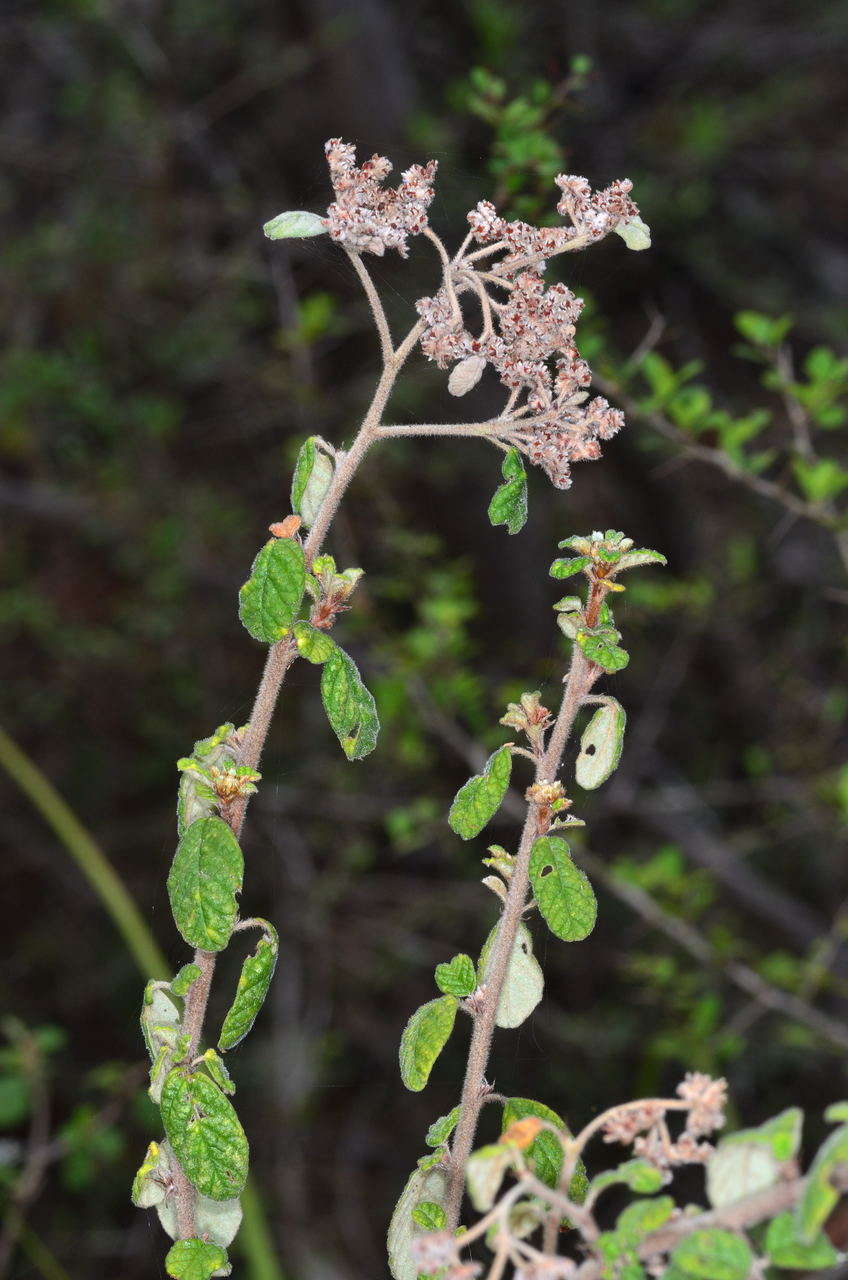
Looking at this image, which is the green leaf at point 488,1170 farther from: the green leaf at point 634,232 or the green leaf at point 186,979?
the green leaf at point 634,232

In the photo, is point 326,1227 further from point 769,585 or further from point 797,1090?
point 769,585

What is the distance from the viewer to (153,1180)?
528 millimetres

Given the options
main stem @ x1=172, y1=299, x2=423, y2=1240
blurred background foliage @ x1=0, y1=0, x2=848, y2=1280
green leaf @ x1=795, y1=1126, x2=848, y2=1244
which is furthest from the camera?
blurred background foliage @ x1=0, y1=0, x2=848, y2=1280

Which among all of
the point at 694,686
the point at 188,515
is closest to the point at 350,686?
the point at 188,515

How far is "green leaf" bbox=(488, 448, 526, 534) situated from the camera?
52cm

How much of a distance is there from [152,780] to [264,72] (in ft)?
4.49

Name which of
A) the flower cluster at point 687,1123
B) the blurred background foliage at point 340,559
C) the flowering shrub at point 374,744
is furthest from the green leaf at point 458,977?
the blurred background foliage at point 340,559

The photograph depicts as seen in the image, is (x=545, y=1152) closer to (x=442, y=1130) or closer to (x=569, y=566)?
(x=442, y=1130)

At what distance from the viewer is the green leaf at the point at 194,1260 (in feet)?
1.60

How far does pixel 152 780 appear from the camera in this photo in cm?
259

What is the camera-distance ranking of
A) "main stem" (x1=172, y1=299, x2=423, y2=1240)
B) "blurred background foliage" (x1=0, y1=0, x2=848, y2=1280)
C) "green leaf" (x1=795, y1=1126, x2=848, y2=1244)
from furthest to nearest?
"blurred background foliage" (x1=0, y1=0, x2=848, y2=1280)
"main stem" (x1=172, y1=299, x2=423, y2=1240)
"green leaf" (x1=795, y1=1126, x2=848, y2=1244)

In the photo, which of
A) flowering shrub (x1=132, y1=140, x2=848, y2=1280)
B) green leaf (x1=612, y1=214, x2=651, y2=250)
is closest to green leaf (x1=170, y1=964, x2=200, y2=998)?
flowering shrub (x1=132, y1=140, x2=848, y2=1280)

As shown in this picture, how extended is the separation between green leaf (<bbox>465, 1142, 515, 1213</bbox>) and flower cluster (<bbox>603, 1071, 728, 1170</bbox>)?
0.14ft

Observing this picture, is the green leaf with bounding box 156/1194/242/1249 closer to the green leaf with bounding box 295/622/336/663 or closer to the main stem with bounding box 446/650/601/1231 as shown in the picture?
the main stem with bounding box 446/650/601/1231
